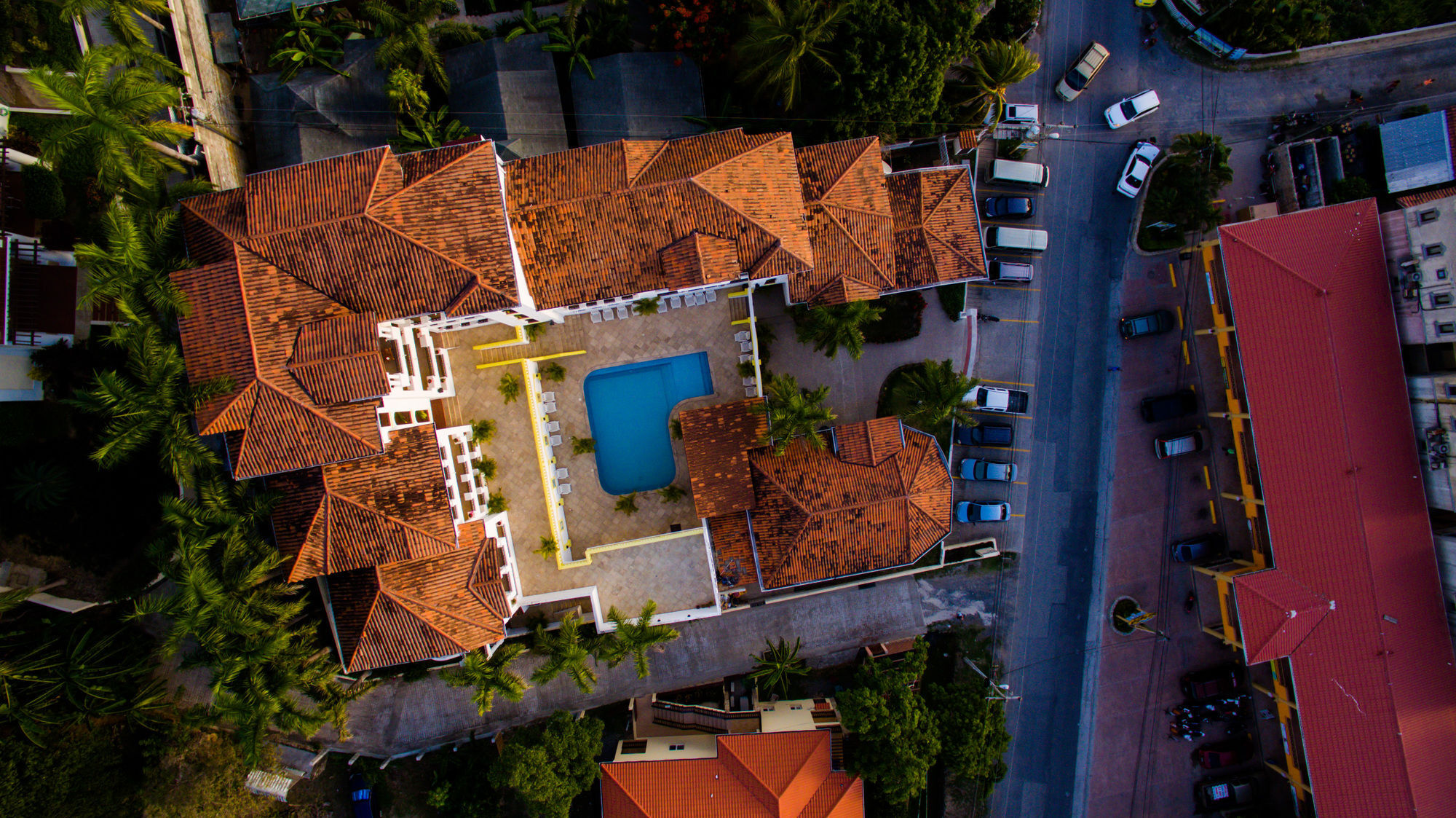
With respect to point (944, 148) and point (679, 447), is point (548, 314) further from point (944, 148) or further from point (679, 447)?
point (944, 148)

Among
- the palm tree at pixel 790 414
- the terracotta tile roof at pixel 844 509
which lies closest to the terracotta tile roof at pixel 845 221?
the palm tree at pixel 790 414

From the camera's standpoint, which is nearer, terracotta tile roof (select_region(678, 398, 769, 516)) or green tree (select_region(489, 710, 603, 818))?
green tree (select_region(489, 710, 603, 818))

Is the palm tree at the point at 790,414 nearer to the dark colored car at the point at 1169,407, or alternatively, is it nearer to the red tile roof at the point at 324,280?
the red tile roof at the point at 324,280

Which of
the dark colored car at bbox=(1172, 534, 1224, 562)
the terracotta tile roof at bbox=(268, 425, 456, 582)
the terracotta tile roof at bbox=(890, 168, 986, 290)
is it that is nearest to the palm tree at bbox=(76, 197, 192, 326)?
the terracotta tile roof at bbox=(268, 425, 456, 582)

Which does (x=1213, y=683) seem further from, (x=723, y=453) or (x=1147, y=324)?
(x=723, y=453)

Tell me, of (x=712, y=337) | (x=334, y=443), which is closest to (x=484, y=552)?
(x=334, y=443)

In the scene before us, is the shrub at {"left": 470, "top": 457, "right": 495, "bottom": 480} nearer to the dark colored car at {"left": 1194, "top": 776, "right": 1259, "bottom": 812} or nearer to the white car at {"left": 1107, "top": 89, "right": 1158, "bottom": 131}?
the white car at {"left": 1107, "top": 89, "right": 1158, "bottom": 131}
